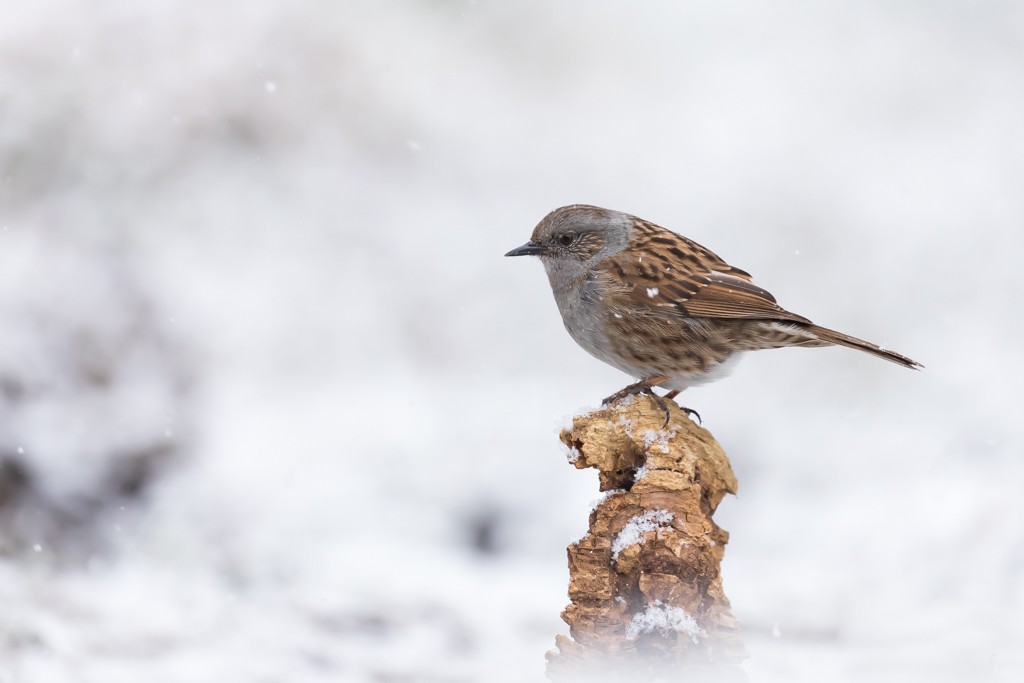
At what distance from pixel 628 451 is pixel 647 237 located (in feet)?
4.07

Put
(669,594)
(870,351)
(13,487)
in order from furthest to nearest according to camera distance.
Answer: (13,487) < (870,351) < (669,594)

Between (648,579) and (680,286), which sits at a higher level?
(680,286)

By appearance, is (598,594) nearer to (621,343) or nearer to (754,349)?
(621,343)

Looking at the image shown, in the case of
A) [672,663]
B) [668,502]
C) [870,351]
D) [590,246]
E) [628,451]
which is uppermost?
[590,246]

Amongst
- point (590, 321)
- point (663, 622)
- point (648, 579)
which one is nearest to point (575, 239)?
point (590, 321)

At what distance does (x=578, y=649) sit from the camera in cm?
252

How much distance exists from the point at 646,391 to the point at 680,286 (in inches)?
19.3

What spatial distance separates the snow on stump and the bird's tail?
2.51ft

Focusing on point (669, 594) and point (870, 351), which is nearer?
point (669, 594)

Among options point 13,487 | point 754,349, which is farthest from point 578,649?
point 13,487

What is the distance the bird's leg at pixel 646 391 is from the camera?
2911 millimetres

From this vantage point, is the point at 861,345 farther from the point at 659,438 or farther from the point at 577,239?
the point at 577,239

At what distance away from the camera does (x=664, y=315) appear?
3.14 m

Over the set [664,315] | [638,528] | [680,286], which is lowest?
[638,528]
